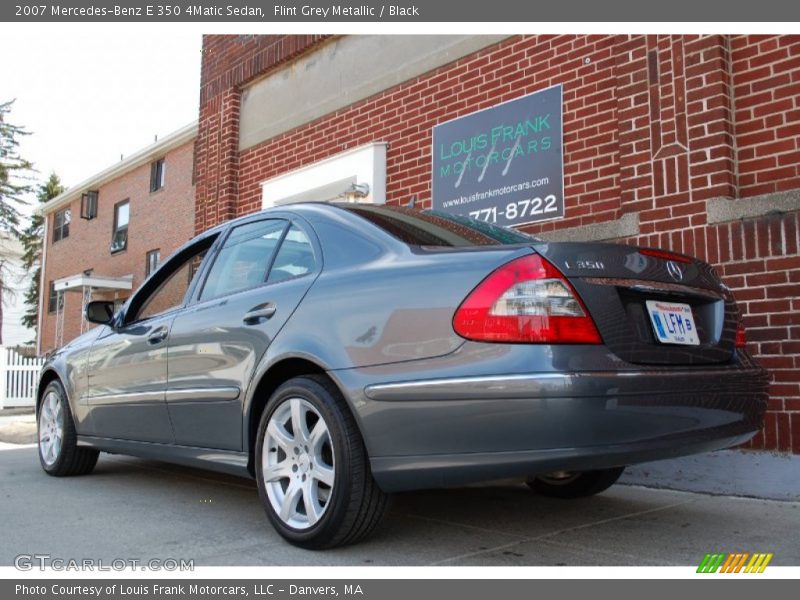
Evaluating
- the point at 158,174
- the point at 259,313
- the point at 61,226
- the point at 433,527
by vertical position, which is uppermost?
the point at 158,174

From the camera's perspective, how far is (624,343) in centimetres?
261

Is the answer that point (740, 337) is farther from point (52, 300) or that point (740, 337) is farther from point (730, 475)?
point (52, 300)

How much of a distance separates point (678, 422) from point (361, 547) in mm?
1346

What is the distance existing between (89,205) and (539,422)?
77.1 feet

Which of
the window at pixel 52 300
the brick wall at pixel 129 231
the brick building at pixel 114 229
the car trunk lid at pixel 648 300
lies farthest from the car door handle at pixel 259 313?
the window at pixel 52 300

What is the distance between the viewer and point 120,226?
862 inches

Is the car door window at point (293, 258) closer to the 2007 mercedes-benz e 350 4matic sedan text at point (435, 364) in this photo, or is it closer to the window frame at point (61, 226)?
the 2007 mercedes-benz e 350 4matic sedan text at point (435, 364)

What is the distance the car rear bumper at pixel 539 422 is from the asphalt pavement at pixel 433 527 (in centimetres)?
48

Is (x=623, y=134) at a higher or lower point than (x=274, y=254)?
higher

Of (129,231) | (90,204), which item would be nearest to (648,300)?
(129,231)

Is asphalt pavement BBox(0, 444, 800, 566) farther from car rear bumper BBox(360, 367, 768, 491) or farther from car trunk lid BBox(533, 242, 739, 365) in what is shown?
car trunk lid BBox(533, 242, 739, 365)

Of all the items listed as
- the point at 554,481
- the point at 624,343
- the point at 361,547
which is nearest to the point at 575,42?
Result: the point at 554,481

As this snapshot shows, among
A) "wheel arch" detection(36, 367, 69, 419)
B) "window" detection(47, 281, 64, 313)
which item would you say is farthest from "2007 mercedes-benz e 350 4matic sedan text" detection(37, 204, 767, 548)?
"window" detection(47, 281, 64, 313)
